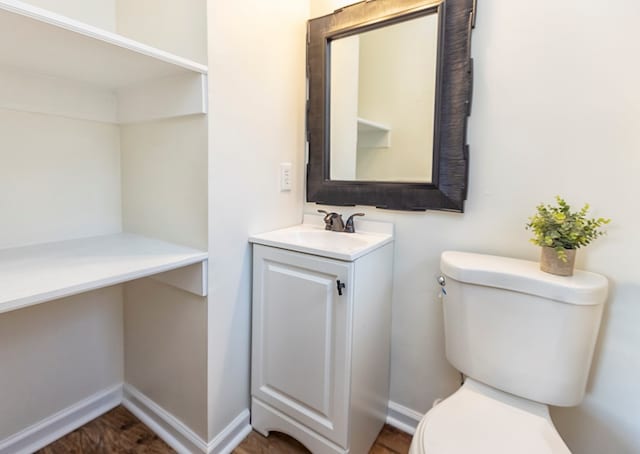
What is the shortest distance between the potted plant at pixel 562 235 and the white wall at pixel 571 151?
116 millimetres

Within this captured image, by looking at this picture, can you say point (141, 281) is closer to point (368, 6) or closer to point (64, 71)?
point (64, 71)

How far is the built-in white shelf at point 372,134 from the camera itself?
1.37 m

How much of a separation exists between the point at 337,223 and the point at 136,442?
1221 mm

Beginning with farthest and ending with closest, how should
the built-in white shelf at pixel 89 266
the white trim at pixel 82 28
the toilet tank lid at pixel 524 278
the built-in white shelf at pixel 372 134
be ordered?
the built-in white shelf at pixel 372 134, the toilet tank lid at pixel 524 278, the built-in white shelf at pixel 89 266, the white trim at pixel 82 28

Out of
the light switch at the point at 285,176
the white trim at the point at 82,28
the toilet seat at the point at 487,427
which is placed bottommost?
the toilet seat at the point at 487,427

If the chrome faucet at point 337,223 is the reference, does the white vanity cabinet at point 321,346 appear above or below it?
below

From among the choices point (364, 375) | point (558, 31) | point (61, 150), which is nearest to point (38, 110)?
point (61, 150)

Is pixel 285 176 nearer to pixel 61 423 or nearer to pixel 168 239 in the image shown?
pixel 168 239

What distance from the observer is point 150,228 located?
1.34 metres

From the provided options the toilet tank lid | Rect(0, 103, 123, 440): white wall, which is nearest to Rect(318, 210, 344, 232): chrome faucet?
the toilet tank lid

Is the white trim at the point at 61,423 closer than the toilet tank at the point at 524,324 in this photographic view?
No

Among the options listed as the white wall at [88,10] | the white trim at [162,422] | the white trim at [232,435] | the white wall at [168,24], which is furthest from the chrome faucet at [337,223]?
the white wall at [88,10]

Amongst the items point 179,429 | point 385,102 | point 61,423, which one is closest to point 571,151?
point 385,102

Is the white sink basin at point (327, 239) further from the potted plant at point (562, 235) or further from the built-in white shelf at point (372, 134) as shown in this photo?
the potted plant at point (562, 235)
